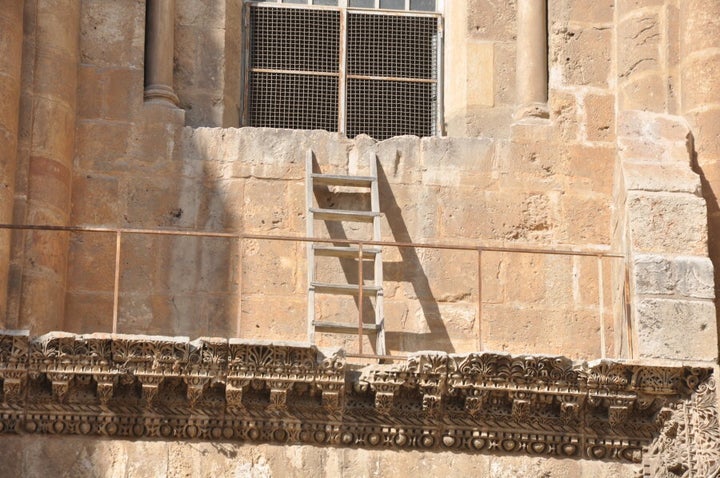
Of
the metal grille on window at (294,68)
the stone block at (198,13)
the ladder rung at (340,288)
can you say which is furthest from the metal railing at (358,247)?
the stone block at (198,13)

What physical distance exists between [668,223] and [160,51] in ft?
13.0

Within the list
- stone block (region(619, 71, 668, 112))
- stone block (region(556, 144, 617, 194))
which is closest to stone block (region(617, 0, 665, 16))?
stone block (region(619, 71, 668, 112))

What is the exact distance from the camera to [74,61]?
16.0m

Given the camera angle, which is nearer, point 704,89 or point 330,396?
point 330,396

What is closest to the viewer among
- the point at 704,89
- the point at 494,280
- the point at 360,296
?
the point at 360,296

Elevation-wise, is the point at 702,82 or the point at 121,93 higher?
the point at 702,82

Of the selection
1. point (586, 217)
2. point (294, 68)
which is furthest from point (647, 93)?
point (294, 68)

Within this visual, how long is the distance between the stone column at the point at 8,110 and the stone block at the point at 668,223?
4.27 meters

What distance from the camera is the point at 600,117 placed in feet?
54.2

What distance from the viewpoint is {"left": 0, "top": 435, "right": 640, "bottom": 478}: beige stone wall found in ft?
46.4

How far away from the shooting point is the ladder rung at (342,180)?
1591 cm

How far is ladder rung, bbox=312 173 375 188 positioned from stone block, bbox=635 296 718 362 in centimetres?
224

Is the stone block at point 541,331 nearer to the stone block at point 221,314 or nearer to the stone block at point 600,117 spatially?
the stone block at point 600,117

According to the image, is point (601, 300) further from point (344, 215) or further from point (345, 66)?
point (345, 66)
